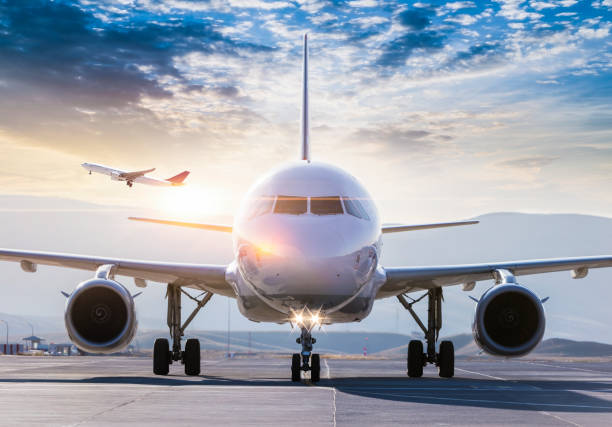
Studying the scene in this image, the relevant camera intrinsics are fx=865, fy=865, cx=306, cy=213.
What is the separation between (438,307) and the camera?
22.4m

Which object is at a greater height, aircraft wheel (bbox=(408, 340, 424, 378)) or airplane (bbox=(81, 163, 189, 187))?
airplane (bbox=(81, 163, 189, 187))

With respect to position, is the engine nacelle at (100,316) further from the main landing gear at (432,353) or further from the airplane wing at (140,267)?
the main landing gear at (432,353)

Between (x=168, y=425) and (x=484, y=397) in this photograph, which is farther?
(x=484, y=397)

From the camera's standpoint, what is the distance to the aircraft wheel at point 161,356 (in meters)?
20.7

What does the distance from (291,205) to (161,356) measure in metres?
6.76

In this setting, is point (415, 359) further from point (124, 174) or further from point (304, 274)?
point (124, 174)

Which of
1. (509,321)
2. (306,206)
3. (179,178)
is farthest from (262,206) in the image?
(179,178)

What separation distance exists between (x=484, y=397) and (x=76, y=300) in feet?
30.4

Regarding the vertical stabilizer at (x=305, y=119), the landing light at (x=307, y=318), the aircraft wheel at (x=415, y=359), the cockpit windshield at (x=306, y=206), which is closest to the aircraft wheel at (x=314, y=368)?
the landing light at (x=307, y=318)

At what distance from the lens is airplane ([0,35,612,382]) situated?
15.3 meters

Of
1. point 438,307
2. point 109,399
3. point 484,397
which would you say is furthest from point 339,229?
point 438,307

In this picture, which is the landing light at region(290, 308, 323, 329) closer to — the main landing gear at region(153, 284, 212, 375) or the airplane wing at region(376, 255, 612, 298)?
the airplane wing at region(376, 255, 612, 298)

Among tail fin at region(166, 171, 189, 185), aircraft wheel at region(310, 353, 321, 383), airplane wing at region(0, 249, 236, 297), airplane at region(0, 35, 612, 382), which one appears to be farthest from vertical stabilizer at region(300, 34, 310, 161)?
tail fin at region(166, 171, 189, 185)

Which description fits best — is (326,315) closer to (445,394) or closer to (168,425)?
(445,394)
